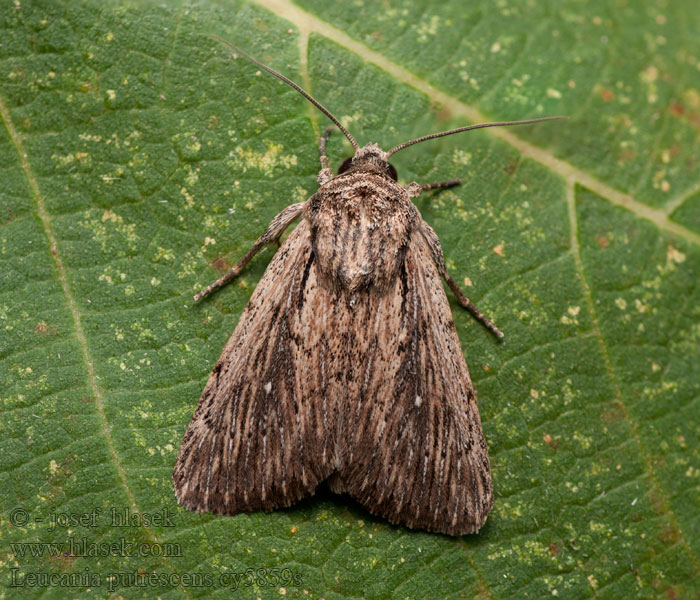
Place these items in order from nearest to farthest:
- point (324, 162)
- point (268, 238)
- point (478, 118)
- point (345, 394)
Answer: point (345, 394) < point (268, 238) < point (324, 162) < point (478, 118)

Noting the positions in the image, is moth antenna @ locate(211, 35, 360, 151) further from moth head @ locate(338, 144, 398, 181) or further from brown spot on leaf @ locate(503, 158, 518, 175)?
brown spot on leaf @ locate(503, 158, 518, 175)

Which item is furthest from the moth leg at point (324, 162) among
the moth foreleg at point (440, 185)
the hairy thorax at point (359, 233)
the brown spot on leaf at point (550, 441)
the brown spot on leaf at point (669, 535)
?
the brown spot on leaf at point (669, 535)

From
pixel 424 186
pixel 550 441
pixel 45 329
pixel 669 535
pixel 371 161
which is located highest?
pixel 371 161

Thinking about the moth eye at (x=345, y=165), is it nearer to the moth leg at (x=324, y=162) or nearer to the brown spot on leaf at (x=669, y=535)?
the moth leg at (x=324, y=162)

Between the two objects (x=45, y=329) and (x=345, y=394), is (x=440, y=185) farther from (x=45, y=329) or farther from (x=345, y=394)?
(x=45, y=329)

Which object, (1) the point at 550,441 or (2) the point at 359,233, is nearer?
(2) the point at 359,233

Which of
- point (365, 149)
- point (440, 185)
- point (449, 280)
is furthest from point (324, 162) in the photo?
point (449, 280)

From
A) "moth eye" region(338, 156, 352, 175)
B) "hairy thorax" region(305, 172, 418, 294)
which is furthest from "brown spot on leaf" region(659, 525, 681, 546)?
"moth eye" region(338, 156, 352, 175)

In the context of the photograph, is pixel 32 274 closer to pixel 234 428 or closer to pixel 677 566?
pixel 234 428
